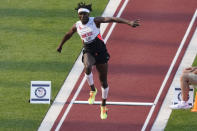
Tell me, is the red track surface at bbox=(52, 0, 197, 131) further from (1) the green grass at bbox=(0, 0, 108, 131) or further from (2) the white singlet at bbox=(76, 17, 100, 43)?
(2) the white singlet at bbox=(76, 17, 100, 43)

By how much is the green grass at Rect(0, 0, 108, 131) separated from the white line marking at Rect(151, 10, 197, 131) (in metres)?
3.05

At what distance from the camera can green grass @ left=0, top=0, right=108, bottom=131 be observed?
955 inches

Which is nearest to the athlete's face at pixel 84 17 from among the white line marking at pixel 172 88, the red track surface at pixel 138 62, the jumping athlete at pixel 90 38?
the jumping athlete at pixel 90 38

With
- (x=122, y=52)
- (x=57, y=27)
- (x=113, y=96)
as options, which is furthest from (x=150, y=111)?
(x=57, y=27)

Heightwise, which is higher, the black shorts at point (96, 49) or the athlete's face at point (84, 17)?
the athlete's face at point (84, 17)

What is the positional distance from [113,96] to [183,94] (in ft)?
7.95

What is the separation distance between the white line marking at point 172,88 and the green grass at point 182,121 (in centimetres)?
16

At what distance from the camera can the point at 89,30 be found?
20891 millimetres

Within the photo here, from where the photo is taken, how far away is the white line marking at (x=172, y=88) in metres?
23.7

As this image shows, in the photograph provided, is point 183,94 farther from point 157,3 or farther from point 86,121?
point 157,3

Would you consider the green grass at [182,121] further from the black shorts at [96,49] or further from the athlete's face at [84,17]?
the athlete's face at [84,17]

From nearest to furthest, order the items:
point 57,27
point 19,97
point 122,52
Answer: point 19,97 < point 122,52 < point 57,27

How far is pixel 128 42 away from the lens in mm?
27453

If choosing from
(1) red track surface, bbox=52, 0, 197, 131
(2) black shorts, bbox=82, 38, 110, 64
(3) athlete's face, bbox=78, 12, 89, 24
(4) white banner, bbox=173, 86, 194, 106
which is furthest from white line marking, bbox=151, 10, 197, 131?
(3) athlete's face, bbox=78, 12, 89, 24
